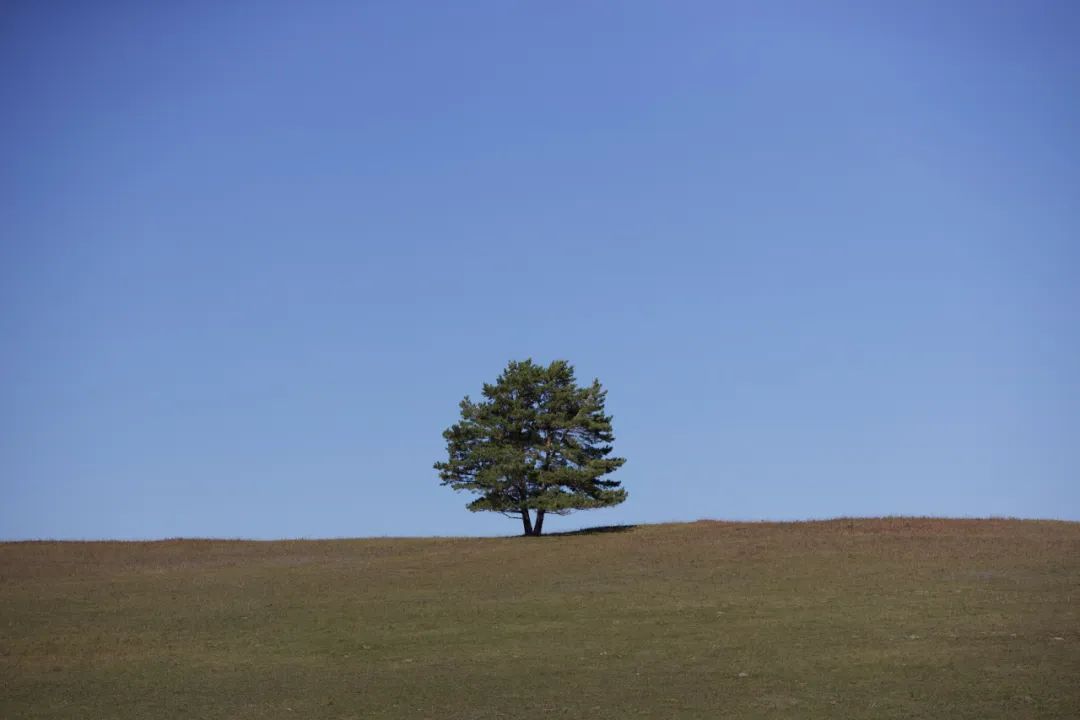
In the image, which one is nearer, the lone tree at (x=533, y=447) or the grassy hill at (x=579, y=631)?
the grassy hill at (x=579, y=631)

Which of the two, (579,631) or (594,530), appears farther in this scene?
(594,530)

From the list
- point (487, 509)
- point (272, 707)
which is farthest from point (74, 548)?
point (272, 707)

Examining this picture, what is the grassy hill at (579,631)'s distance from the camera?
83.9 feet

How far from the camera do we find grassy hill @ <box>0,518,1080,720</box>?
2558cm

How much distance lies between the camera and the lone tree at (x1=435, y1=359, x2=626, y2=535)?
215 ft

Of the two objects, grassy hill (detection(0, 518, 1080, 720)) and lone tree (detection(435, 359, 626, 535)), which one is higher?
lone tree (detection(435, 359, 626, 535))

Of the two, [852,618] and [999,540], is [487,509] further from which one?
[852,618]

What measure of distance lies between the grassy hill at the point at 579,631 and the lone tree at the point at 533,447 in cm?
583

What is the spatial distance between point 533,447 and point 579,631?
32.7 m

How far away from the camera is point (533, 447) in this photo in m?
67.1

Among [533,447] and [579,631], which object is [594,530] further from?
[579,631]

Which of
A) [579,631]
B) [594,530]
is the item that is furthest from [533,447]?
[579,631]

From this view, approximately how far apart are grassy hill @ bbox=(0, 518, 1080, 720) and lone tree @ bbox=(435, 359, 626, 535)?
5829 millimetres

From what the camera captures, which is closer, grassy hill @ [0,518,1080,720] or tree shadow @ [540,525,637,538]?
grassy hill @ [0,518,1080,720]
